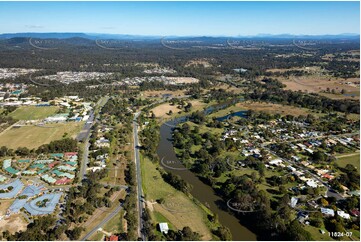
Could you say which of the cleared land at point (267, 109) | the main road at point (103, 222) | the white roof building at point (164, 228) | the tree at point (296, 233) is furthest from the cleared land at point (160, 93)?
the tree at point (296, 233)

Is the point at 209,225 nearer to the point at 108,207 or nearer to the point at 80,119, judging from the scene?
the point at 108,207

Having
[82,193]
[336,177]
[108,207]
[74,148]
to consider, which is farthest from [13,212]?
[336,177]

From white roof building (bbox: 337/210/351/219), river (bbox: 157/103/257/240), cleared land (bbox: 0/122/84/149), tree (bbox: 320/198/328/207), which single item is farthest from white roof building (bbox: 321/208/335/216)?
cleared land (bbox: 0/122/84/149)

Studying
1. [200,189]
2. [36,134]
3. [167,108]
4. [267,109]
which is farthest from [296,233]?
[167,108]

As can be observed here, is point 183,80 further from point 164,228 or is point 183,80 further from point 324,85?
point 164,228

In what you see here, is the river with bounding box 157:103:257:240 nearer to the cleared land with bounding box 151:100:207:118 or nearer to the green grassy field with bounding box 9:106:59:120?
the cleared land with bounding box 151:100:207:118
